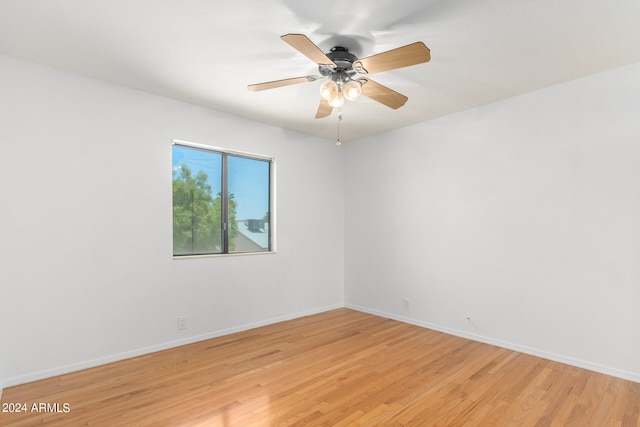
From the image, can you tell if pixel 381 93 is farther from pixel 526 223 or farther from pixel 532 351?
pixel 532 351

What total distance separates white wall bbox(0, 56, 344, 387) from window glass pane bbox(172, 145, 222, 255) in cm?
16

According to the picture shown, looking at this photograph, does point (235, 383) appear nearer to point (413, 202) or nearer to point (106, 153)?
point (106, 153)

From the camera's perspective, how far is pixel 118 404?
7.38 ft

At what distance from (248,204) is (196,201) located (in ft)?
2.24

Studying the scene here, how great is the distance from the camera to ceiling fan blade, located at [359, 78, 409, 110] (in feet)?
7.79

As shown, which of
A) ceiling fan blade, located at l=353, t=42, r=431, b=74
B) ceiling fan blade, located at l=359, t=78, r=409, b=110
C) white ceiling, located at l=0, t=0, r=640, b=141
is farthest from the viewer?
ceiling fan blade, located at l=359, t=78, r=409, b=110

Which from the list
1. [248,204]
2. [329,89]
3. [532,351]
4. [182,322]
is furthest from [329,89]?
[532,351]

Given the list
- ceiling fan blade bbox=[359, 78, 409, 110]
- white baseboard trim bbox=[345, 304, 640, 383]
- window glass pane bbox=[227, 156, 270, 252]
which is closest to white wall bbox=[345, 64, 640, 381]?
white baseboard trim bbox=[345, 304, 640, 383]

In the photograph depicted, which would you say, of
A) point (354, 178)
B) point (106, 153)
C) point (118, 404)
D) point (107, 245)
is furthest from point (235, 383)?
point (354, 178)

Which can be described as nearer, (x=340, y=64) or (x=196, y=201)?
(x=340, y=64)

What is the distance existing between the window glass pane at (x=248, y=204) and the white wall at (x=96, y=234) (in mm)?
227

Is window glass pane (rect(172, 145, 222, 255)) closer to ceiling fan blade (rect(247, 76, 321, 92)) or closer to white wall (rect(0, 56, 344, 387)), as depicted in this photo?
white wall (rect(0, 56, 344, 387))

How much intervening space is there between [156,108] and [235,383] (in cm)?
265

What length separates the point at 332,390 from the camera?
244 cm
